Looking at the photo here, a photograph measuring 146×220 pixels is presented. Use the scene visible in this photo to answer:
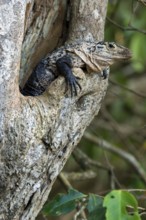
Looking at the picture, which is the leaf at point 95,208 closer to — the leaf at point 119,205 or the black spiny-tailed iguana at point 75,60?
the leaf at point 119,205

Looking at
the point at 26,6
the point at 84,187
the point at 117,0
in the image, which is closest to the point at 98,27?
the point at 26,6

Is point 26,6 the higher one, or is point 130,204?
point 26,6

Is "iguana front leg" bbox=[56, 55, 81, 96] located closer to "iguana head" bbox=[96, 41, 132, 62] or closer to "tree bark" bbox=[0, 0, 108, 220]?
"tree bark" bbox=[0, 0, 108, 220]

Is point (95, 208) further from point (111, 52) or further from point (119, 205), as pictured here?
point (111, 52)

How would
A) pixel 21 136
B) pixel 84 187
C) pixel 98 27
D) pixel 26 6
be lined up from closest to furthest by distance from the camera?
pixel 21 136, pixel 26 6, pixel 98 27, pixel 84 187

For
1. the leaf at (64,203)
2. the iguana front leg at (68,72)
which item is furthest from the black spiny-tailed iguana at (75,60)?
the leaf at (64,203)

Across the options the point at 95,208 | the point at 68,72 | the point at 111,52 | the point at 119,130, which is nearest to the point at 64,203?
the point at 95,208

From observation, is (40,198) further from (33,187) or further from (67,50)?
(67,50)
